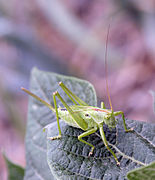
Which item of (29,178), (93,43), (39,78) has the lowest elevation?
(29,178)

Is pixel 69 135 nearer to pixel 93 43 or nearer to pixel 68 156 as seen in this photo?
pixel 68 156

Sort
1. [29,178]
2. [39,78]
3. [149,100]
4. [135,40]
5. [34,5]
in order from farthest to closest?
[34,5] < [135,40] < [149,100] < [39,78] < [29,178]

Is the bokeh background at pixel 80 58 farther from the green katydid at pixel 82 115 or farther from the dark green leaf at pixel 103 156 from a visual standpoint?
the dark green leaf at pixel 103 156

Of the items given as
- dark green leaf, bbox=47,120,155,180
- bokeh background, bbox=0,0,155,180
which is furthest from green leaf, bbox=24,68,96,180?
bokeh background, bbox=0,0,155,180

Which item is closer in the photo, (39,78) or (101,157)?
(101,157)

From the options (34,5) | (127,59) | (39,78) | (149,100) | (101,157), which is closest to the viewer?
(101,157)

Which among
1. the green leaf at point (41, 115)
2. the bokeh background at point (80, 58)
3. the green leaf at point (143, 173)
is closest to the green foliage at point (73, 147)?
the green leaf at point (41, 115)

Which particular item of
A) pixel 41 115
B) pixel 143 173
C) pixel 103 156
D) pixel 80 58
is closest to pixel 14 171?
pixel 41 115

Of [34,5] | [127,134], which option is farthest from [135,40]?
[127,134]
